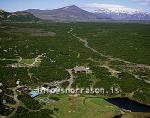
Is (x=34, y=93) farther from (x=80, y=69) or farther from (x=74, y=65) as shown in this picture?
(x=74, y=65)

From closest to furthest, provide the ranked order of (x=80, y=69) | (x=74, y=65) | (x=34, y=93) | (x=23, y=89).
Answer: (x=34, y=93) → (x=23, y=89) → (x=80, y=69) → (x=74, y=65)

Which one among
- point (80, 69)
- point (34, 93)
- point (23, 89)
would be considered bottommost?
point (34, 93)

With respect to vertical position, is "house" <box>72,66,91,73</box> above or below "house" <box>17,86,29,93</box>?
above

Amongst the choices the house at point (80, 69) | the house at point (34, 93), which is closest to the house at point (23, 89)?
the house at point (34, 93)

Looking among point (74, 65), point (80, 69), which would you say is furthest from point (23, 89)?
point (74, 65)

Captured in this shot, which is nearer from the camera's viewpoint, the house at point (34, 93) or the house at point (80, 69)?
the house at point (34, 93)

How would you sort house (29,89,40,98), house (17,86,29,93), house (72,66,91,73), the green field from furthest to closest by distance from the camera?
house (72,66,91,73), house (17,86,29,93), house (29,89,40,98), the green field

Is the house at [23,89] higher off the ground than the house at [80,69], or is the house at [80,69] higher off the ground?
the house at [80,69]

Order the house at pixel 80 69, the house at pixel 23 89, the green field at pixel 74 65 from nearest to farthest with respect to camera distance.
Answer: the green field at pixel 74 65 → the house at pixel 23 89 → the house at pixel 80 69

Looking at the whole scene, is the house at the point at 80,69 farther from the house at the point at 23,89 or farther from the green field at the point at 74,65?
the house at the point at 23,89

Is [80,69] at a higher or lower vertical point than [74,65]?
lower

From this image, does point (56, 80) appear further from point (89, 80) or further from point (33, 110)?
point (33, 110)

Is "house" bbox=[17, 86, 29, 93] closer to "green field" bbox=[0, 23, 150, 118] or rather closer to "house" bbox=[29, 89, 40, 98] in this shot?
"house" bbox=[29, 89, 40, 98]

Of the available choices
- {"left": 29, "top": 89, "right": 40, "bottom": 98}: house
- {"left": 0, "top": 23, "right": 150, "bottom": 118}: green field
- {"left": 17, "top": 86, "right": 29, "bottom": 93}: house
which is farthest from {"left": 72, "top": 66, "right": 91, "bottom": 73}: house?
{"left": 29, "top": 89, "right": 40, "bottom": 98}: house
